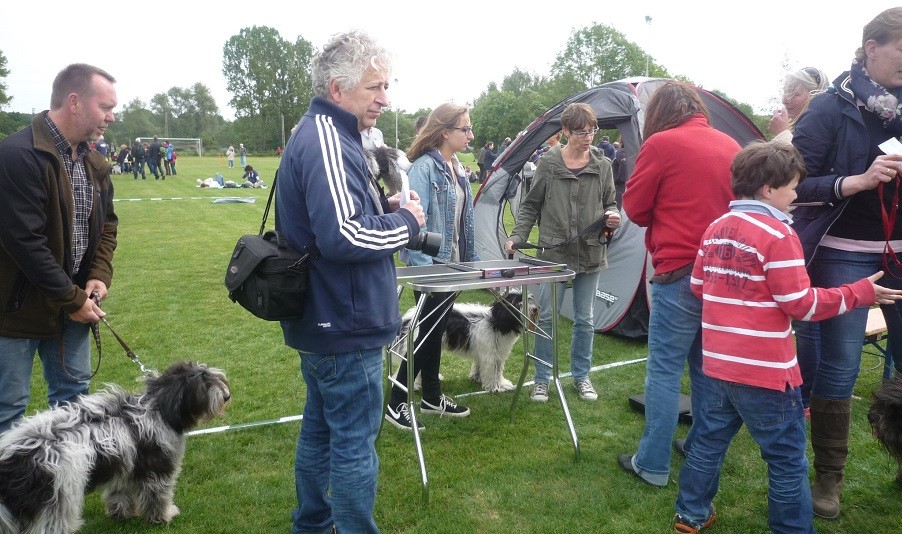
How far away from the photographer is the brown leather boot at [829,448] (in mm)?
2572

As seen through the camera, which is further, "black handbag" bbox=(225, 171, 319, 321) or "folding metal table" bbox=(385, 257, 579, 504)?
"folding metal table" bbox=(385, 257, 579, 504)

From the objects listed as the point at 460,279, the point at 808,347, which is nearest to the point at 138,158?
the point at 460,279

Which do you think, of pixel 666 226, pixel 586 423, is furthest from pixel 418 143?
pixel 586 423

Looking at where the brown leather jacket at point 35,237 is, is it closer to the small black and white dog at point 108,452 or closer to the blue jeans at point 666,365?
the small black and white dog at point 108,452

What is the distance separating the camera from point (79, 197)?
2.50 m

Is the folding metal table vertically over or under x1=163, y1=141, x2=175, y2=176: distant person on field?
under

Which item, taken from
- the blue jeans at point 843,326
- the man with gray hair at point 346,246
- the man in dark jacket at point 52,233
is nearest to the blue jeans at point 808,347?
the blue jeans at point 843,326

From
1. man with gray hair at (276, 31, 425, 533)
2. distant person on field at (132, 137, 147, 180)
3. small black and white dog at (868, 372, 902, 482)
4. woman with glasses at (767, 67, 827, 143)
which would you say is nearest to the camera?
man with gray hair at (276, 31, 425, 533)

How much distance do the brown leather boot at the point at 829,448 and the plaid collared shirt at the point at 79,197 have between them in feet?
10.6

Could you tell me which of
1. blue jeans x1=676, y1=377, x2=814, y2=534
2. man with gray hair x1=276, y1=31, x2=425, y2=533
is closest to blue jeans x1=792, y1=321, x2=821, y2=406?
blue jeans x1=676, y1=377, x2=814, y2=534

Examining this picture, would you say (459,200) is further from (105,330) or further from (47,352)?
(105,330)

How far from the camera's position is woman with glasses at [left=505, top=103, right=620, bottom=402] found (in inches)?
153

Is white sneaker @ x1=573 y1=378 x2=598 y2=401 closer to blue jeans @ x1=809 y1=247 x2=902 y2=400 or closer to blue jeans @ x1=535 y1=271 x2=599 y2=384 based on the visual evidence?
blue jeans @ x1=535 y1=271 x2=599 y2=384

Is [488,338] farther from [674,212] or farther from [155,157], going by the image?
[155,157]
